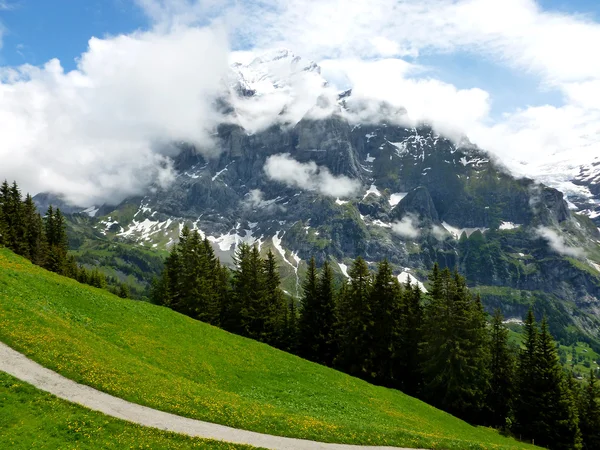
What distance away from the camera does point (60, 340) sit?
2842cm

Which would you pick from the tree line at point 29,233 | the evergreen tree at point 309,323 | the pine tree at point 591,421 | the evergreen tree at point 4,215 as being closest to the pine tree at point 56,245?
the tree line at point 29,233

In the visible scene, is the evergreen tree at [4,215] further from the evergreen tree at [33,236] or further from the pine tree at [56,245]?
the pine tree at [56,245]

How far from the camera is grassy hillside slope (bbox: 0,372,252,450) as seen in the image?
728 inches

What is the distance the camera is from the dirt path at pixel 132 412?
72.9 ft

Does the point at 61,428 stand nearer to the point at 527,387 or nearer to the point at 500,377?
the point at 527,387

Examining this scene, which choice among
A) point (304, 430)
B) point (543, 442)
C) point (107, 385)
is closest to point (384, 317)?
point (543, 442)

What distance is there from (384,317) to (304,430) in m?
36.5

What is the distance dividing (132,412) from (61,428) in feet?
12.4

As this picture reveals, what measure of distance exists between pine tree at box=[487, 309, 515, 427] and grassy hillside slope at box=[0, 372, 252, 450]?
5215 cm

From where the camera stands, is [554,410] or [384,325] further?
[384,325]

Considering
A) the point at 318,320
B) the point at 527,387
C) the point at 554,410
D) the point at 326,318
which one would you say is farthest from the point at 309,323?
the point at 554,410

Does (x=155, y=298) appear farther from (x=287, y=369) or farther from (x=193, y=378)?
(x=193, y=378)

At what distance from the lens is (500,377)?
204 feet

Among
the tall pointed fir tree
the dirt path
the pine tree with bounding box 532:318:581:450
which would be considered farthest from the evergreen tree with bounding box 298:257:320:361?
the dirt path
